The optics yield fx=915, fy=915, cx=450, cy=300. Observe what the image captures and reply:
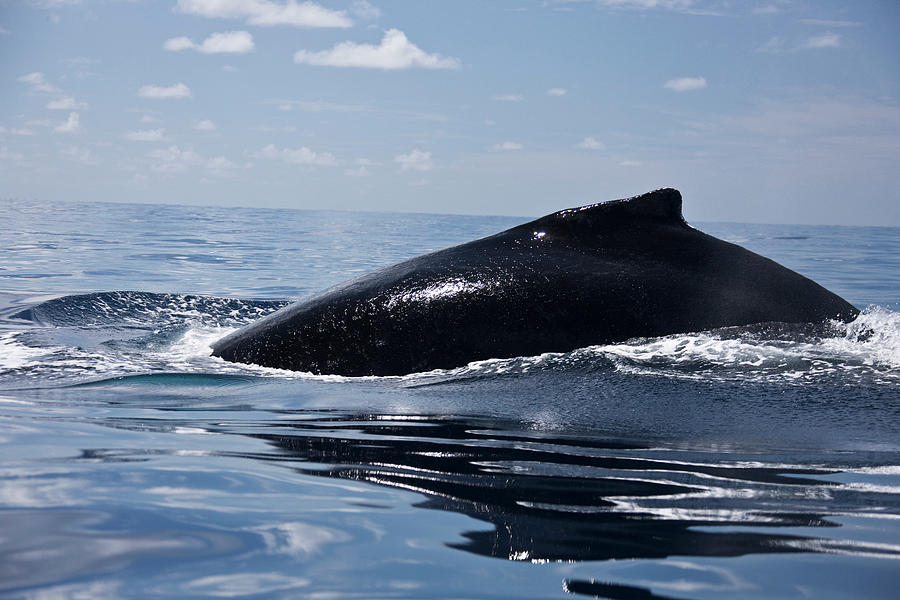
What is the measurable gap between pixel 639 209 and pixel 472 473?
396cm

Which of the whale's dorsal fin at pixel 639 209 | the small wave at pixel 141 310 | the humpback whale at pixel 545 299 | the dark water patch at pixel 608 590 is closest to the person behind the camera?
the dark water patch at pixel 608 590

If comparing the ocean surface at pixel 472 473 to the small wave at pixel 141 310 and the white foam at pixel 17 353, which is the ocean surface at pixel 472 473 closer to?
the white foam at pixel 17 353

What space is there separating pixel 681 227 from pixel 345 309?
2670 millimetres

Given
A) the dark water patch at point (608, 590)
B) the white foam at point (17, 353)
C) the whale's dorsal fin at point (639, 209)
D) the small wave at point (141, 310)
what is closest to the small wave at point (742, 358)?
the whale's dorsal fin at point (639, 209)

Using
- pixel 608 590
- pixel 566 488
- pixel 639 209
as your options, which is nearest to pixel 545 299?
pixel 639 209

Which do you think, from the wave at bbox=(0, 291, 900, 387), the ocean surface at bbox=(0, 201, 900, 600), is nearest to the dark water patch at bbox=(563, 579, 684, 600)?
the ocean surface at bbox=(0, 201, 900, 600)

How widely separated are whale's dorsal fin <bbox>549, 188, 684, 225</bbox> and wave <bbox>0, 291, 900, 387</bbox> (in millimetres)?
1076

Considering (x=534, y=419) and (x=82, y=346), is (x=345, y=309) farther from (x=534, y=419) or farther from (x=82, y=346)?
(x=82, y=346)

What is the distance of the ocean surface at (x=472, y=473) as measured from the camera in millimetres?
2371

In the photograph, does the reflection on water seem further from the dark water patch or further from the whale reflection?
the dark water patch

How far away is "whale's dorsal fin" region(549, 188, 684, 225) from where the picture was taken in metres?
6.98

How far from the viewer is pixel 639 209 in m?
6.99

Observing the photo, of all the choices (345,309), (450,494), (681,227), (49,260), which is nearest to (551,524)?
(450,494)

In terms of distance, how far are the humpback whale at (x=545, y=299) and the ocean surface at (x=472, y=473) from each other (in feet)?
0.77
